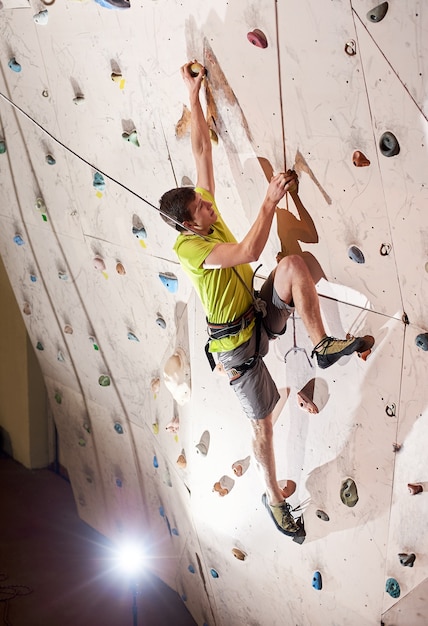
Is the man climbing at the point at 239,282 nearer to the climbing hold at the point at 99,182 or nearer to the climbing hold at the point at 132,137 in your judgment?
the climbing hold at the point at 132,137

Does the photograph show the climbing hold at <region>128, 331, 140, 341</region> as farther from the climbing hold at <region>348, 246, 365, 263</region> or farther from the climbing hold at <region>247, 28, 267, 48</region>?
the climbing hold at <region>247, 28, 267, 48</region>

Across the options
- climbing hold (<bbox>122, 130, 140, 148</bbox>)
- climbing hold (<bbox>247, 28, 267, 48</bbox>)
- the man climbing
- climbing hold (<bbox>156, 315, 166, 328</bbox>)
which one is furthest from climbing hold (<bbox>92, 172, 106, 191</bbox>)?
climbing hold (<bbox>247, 28, 267, 48</bbox>)

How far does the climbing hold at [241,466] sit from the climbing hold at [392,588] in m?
0.65

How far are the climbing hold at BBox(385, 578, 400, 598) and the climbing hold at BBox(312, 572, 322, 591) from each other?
0.30m

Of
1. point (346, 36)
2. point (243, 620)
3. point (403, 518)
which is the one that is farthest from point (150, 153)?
point (243, 620)

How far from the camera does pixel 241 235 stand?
8.43 feet

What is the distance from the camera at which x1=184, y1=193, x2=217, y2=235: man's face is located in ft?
7.62

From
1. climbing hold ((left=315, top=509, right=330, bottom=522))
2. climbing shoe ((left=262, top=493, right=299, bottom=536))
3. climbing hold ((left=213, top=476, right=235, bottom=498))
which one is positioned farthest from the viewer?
climbing hold ((left=213, top=476, right=235, bottom=498))

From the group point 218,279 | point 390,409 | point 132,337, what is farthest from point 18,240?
point 390,409

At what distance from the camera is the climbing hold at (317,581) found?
296 cm

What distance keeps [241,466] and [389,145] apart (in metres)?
1.48

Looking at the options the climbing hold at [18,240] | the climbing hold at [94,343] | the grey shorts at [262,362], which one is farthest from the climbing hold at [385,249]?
the climbing hold at [18,240]

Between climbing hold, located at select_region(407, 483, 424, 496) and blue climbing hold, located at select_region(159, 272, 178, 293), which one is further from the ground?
blue climbing hold, located at select_region(159, 272, 178, 293)

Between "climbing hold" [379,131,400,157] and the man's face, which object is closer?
"climbing hold" [379,131,400,157]
